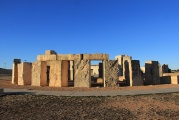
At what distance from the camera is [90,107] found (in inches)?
343

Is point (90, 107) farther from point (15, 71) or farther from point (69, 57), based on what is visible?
point (15, 71)

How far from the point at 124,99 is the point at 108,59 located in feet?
25.7

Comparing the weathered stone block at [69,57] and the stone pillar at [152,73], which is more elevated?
the weathered stone block at [69,57]

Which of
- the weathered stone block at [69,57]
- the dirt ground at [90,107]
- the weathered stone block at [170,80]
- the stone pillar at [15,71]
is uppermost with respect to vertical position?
the weathered stone block at [69,57]

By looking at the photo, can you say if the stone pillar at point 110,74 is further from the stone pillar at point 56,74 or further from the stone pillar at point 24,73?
the stone pillar at point 24,73

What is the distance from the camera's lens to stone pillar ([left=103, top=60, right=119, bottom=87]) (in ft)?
56.2

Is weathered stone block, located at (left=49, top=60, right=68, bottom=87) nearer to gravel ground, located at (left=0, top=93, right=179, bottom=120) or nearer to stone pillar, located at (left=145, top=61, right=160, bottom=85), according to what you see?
stone pillar, located at (left=145, top=61, right=160, bottom=85)

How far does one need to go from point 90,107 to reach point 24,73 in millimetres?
12274

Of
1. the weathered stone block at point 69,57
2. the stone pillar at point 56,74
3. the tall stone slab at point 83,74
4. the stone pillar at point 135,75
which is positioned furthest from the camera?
the stone pillar at point 135,75

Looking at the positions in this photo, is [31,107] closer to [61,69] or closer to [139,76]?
[61,69]

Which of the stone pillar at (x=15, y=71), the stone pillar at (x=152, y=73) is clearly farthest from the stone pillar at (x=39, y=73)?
the stone pillar at (x=152, y=73)

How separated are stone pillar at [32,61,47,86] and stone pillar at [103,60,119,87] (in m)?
4.85

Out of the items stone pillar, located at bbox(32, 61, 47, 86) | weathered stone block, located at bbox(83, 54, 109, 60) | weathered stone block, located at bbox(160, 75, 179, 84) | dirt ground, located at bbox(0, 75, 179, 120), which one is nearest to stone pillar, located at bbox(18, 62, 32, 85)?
stone pillar, located at bbox(32, 61, 47, 86)

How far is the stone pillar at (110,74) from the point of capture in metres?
17.1
